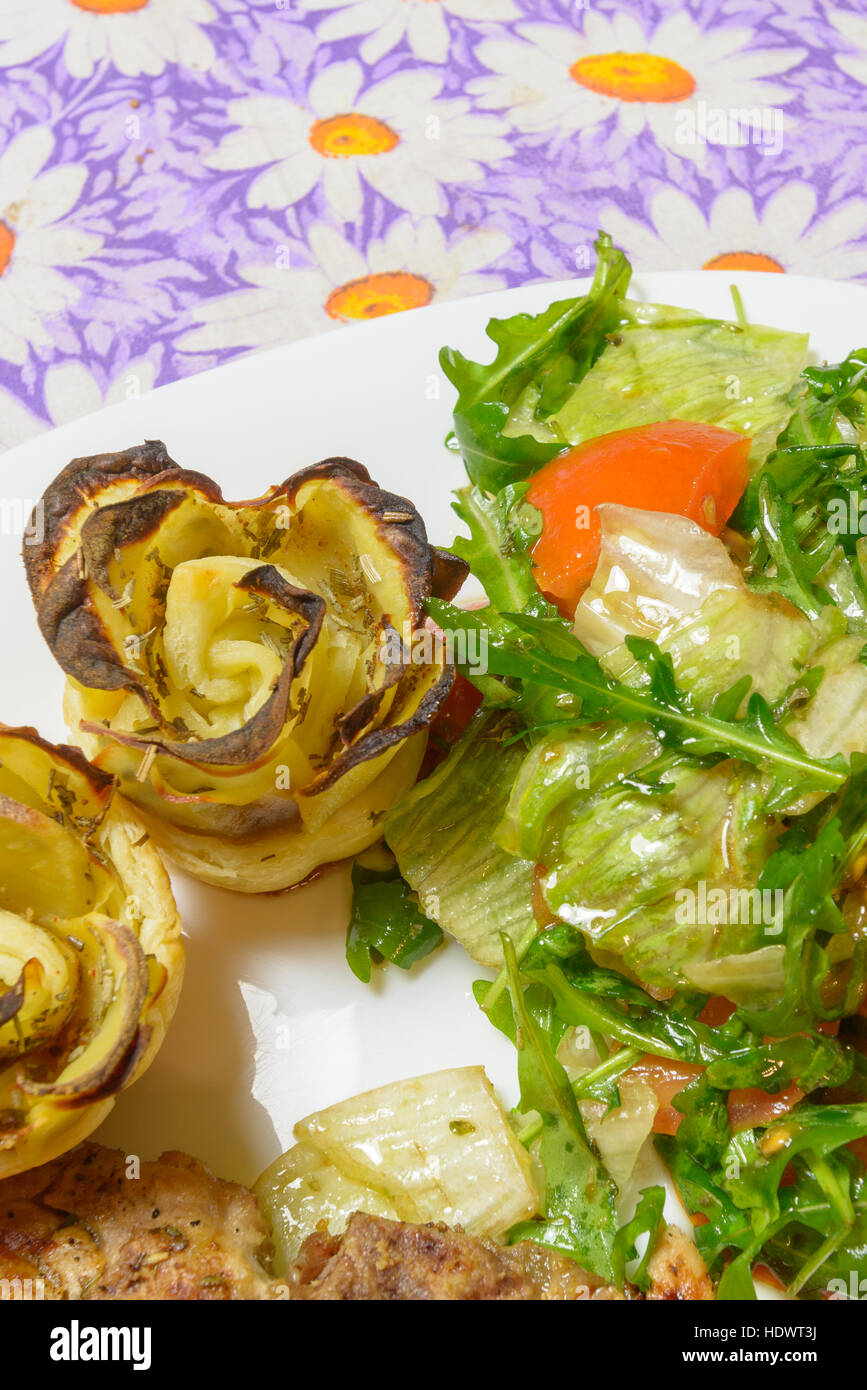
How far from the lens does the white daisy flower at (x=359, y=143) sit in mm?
4184

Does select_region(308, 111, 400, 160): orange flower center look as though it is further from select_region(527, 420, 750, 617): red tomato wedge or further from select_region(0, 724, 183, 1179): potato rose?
select_region(0, 724, 183, 1179): potato rose

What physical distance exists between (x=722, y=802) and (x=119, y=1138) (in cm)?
136

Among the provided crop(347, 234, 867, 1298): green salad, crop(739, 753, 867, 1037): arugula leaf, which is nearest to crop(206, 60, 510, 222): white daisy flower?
crop(347, 234, 867, 1298): green salad

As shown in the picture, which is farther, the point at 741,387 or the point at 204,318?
the point at 204,318

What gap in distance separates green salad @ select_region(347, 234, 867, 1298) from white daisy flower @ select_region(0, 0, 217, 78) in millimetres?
2974

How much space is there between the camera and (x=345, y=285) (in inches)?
157

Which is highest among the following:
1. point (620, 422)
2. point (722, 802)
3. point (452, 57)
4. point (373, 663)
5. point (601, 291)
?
point (452, 57)

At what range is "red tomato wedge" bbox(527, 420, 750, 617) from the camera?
8.36 feet

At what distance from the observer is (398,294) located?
157 inches

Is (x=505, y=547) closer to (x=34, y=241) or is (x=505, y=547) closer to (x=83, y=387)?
(x=83, y=387)

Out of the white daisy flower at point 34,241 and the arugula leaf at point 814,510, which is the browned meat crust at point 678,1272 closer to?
the arugula leaf at point 814,510

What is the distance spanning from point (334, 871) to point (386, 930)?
0.20 m
